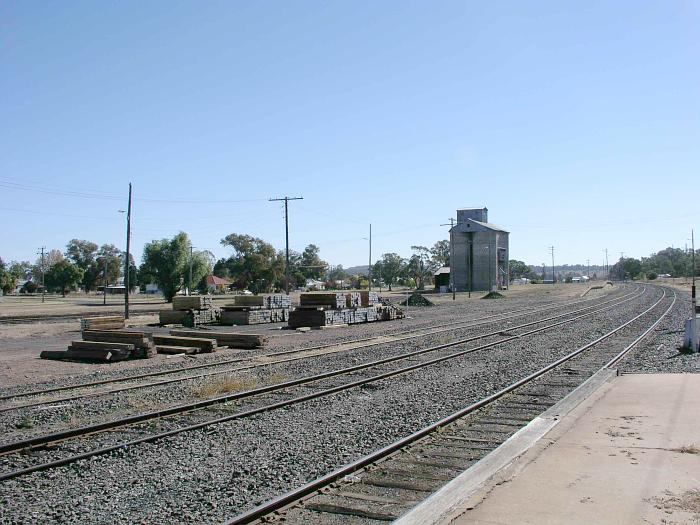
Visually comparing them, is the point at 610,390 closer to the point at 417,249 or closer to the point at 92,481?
the point at 92,481

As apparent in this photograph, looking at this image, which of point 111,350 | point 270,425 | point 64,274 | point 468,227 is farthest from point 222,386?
point 64,274

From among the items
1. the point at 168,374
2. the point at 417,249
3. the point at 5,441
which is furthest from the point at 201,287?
the point at 5,441

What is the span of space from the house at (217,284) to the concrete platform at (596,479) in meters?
108

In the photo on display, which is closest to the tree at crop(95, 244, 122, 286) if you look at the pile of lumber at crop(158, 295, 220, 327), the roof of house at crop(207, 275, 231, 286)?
the roof of house at crop(207, 275, 231, 286)

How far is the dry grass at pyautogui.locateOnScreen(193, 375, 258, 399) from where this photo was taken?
13.3 meters

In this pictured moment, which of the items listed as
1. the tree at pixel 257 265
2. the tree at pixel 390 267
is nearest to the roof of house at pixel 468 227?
the tree at pixel 257 265

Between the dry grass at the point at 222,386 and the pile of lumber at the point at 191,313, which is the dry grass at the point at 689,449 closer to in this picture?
the dry grass at the point at 222,386

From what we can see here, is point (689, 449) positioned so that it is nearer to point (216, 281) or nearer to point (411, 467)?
point (411, 467)

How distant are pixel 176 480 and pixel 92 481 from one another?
930mm

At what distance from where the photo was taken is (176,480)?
752 cm

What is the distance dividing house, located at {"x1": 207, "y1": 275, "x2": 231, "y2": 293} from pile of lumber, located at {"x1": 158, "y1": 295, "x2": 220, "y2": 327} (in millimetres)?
80209

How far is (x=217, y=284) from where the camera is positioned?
131m

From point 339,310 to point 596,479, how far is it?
93.9 feet

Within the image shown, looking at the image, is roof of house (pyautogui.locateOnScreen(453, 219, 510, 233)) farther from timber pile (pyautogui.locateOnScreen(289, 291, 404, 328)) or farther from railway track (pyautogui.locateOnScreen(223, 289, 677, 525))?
railway track (pyautogui.locateOnScreen(223, 289, 677, 525))
